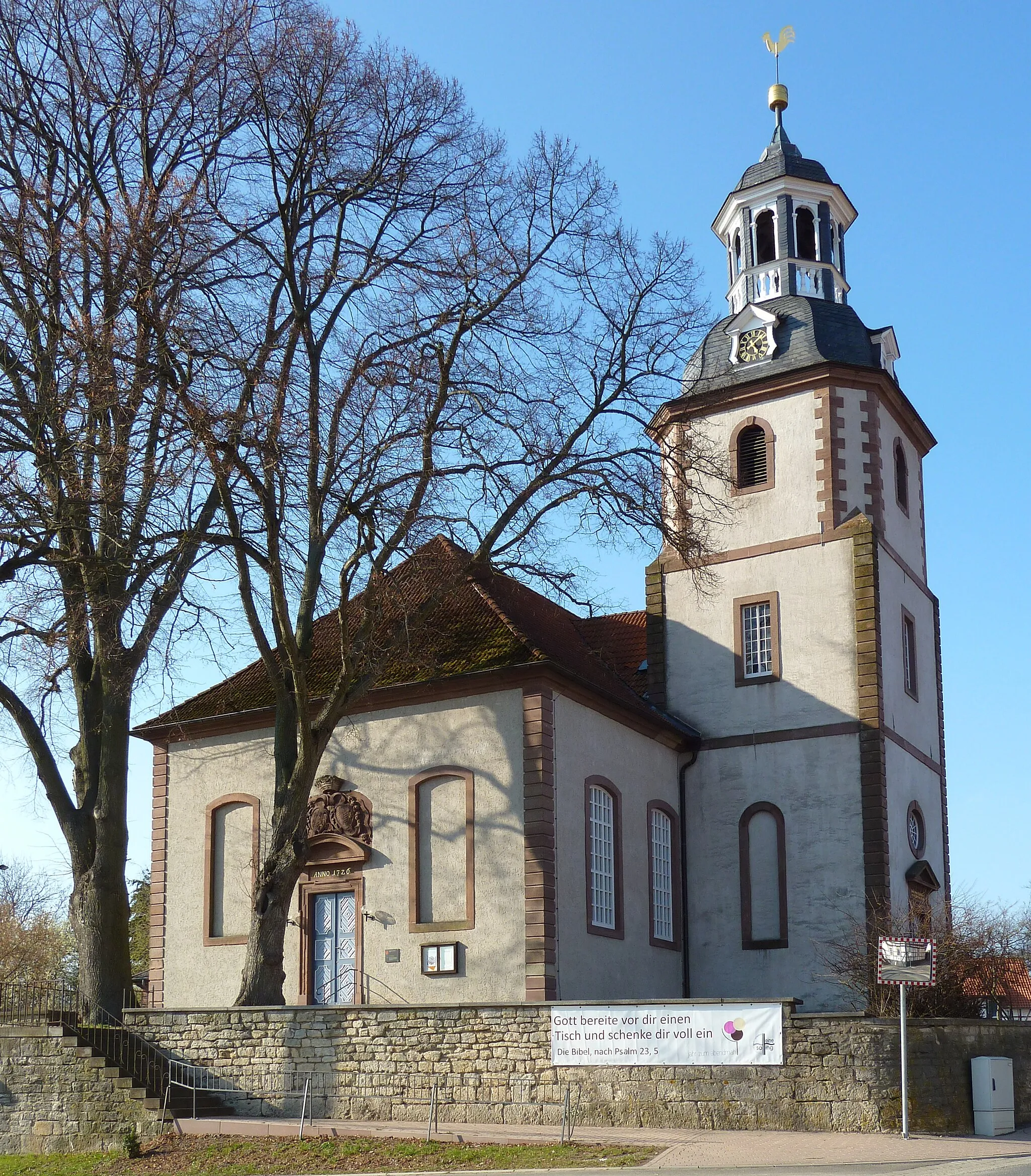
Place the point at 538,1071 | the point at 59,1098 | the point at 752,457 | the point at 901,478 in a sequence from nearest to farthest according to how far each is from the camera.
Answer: the point at 538,1071 < the point at 59,1098 < the point at 752,457 < the point at 901,478

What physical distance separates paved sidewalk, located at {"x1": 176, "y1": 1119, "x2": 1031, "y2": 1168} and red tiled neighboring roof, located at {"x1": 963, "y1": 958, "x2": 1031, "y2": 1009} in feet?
6.76

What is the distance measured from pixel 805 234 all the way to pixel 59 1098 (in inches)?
848

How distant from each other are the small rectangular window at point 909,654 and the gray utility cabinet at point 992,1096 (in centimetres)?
976

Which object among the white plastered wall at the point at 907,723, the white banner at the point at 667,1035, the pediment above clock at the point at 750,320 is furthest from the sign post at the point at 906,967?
the pediment above clock at the point at 750,320

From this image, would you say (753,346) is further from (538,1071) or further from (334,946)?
(538,1071)

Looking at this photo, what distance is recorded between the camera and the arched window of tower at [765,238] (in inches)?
1195

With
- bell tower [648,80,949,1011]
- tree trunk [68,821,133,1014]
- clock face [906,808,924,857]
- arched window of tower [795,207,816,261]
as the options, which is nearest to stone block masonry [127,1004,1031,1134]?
tree trunk [68,821,133,1014]

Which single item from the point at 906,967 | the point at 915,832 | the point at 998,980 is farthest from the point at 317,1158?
the point at 915,832

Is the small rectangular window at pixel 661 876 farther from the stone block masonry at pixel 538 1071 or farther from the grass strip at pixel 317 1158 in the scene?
the grass strip at pixel 317 1158

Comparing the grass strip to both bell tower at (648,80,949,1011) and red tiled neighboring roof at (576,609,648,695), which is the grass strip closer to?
bell tower at (648,80,949,1011)

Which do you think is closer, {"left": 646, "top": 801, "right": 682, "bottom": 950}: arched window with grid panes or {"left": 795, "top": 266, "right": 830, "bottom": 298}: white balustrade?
{"left": 646, "top": 801, "right": 682, "bottom": 950}: arched window with grid panes

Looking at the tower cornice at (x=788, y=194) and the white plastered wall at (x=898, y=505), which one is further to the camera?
the tower cornice at (x=788, y=194)

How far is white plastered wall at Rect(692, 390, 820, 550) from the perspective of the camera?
2720 cm

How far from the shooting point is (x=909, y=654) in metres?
27.9
